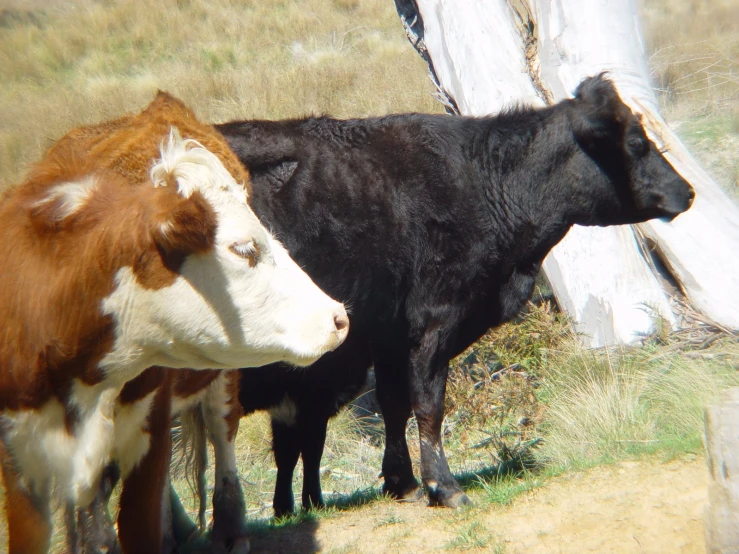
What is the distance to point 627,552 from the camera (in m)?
3.70

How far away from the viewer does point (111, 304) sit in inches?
116

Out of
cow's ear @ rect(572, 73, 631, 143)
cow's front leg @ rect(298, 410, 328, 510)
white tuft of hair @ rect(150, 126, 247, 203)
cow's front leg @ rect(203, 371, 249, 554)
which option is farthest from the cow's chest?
cow's ear @ rect(572, 73, 631, 143)

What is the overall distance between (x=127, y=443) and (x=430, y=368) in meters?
2.45

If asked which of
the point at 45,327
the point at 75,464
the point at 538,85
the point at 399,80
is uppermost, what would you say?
the point at 399,80

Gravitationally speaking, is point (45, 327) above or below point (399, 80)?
below

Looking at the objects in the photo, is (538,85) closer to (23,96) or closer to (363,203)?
(363,203)

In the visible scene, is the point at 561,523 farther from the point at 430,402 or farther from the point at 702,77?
the point at 702,77

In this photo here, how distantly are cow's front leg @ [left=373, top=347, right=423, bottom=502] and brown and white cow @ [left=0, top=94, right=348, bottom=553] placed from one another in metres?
2.56

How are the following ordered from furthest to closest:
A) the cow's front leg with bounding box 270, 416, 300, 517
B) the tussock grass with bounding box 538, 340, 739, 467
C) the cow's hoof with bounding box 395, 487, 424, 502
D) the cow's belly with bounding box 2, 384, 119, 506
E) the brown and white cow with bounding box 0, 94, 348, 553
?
the cow's front leg with bounding box 270, 416, 300, 517 → the cow's hoof with bounding box 395, 487, 424, 502 → the tussock grass with bounding box 538, 340, 739, 467 → the cow's belly with bounding box 2, 384, 119, 506 → the brown and white cow with bounding box 0, 94, 348, 553

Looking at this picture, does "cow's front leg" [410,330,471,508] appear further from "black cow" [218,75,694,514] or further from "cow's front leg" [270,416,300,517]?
"cow's front leg" [270,416,300,517]

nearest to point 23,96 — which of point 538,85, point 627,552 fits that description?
point 538,85

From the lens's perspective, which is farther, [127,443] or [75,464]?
[127,443]

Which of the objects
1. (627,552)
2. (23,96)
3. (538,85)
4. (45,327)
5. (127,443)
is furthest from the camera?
(23,96)

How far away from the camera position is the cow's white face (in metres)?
2.92
